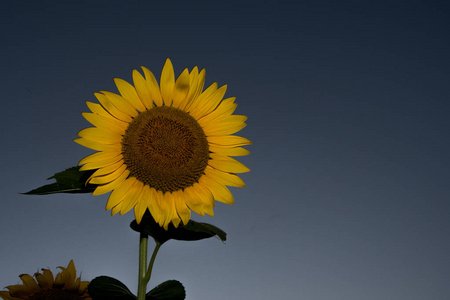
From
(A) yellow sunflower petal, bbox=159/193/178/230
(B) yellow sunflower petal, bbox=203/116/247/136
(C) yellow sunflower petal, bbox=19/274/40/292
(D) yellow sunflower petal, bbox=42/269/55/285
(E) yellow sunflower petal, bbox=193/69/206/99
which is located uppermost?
(E) yellow sunflower petal, bbox=193/69/206/99

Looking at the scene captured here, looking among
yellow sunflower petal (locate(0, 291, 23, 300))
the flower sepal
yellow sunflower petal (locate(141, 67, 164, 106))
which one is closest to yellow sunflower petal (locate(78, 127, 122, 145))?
yellow sunflower petal (locate(141, 67, 164, 106))

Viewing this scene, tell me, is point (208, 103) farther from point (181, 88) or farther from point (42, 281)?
point (42, 281)

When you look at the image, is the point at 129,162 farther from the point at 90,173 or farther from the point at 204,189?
the point at 204,189

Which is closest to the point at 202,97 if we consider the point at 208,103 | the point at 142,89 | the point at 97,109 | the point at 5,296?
the point at 208,103

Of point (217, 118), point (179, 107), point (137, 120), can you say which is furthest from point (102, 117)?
point (217, 118)

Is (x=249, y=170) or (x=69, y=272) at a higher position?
(x=249, y=170)

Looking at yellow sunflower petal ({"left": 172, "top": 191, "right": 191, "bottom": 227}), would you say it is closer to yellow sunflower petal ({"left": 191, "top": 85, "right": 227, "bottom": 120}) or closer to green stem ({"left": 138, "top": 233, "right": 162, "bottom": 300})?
green stem ({"left": 138, "top": 233, "right": 162, "bottom": 300})

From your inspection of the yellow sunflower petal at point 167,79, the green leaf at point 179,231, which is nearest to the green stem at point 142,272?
the green leaf at point 179,231
